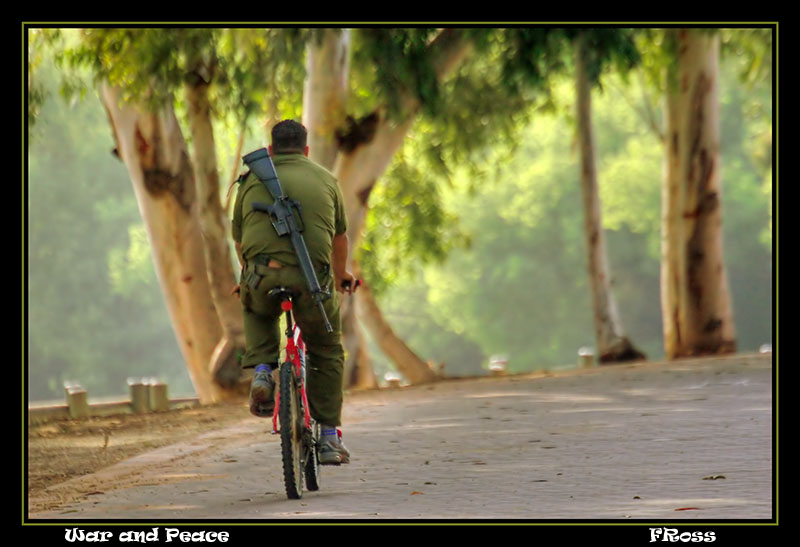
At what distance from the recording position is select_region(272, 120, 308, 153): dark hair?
789 cm

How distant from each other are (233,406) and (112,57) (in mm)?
4090

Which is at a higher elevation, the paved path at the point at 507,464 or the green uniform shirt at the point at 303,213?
the green uniform shirt at the point at 303,213

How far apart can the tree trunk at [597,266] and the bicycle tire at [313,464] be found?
12.9 m

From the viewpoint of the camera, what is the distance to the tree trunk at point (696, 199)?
19469 mm

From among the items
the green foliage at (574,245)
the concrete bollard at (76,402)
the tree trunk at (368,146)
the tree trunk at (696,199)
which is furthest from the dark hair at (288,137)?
the green foliage at (574,245)

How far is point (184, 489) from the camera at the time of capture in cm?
859

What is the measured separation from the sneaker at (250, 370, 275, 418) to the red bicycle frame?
0.04 meters

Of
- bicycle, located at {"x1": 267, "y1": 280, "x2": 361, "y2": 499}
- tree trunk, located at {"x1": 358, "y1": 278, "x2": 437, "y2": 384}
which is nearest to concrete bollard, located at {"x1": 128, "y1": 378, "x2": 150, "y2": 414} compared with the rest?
tree trunk, located at {"x1": 358, "y1": 278, "x2": 437, "y2": 384}

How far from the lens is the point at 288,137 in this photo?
7.89m

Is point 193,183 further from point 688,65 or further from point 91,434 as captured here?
point 688,65

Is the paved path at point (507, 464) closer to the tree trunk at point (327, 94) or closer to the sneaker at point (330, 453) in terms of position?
the sneaker at point (330, 453)

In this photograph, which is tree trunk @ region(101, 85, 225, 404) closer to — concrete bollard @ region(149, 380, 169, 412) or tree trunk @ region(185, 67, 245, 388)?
tree trunk @ region(185, 67, 245, 388)

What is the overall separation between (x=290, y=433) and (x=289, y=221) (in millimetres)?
1096

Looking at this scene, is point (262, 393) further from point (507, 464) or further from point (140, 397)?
point (140, 397)
